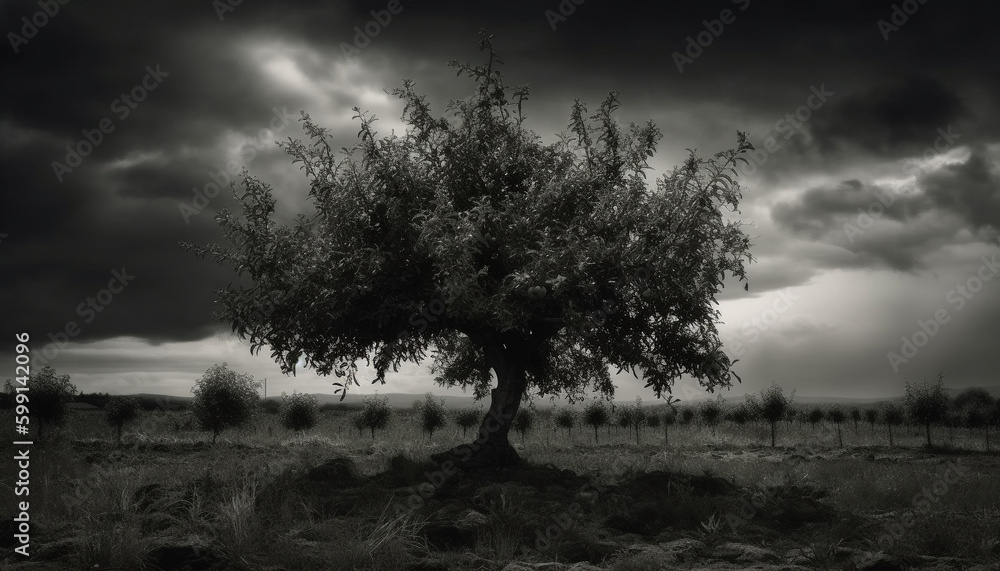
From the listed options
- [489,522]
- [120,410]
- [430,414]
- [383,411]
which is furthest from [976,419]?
[120,410]

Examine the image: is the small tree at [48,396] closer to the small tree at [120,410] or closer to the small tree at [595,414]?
the small tree at [120,410]

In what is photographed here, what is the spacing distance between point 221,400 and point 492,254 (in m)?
29.5

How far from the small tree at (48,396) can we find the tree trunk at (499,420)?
29.4 metres

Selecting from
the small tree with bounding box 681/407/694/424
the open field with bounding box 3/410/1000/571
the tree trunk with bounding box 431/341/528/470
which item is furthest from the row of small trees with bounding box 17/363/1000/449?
the open field with bounding box 3/410/1000/571

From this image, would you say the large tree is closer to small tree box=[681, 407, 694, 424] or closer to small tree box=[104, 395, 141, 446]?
small tree box=[104, 395, 141, 446]

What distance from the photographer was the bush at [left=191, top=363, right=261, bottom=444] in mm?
40438

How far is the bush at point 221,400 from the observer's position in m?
40.4

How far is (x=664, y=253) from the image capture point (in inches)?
608

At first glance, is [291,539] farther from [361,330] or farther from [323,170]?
[323,170]

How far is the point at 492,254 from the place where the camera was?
1755 cm

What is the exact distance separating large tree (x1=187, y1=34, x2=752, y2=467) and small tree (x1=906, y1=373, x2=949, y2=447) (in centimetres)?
4012

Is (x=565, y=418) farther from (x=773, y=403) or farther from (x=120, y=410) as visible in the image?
(x=120, y=410)

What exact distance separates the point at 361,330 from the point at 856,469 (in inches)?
633

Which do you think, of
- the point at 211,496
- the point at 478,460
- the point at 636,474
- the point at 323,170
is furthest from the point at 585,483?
the point at 323,170
